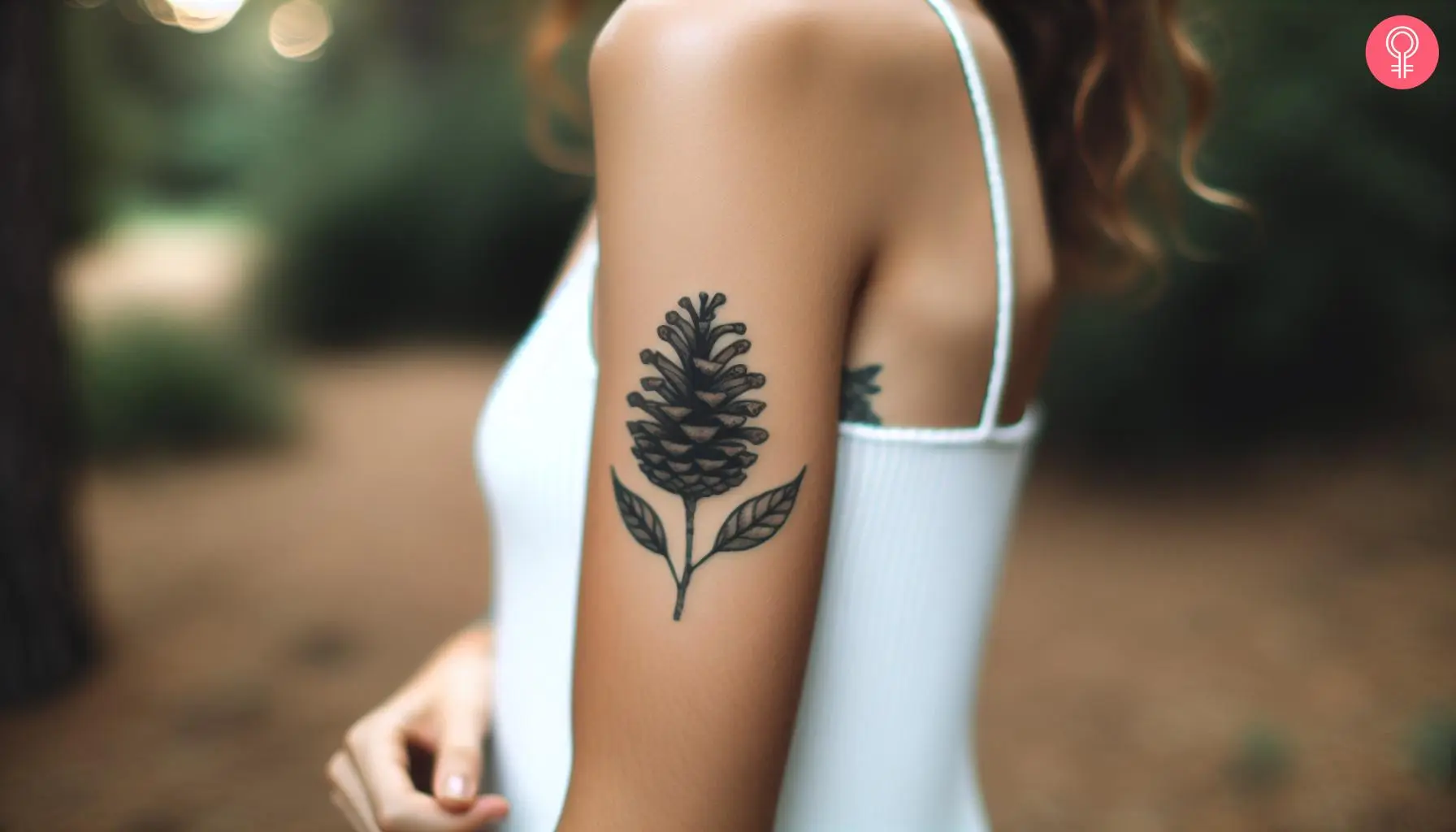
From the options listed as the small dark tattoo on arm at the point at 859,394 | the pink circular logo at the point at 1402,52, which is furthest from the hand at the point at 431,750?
the pink circular logo at the point at 1402,52

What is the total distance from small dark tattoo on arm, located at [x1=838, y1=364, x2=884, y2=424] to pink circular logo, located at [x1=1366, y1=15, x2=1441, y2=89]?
15.9ft

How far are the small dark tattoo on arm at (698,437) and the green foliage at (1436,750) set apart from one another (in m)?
4.27

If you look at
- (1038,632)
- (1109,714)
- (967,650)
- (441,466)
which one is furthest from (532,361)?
(441,466)

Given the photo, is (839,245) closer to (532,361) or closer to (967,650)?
(532,361)

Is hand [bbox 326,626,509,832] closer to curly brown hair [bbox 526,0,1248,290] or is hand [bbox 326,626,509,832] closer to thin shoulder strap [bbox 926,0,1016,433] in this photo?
thin shoulder strap [bbox 926,0,1016,433]

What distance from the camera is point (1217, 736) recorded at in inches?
166

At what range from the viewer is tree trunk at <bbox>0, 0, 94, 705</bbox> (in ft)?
11.4

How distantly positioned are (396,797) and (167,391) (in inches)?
278

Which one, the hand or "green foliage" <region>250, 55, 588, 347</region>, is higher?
"green foliage" <region>250, 55, 588, 347</region>

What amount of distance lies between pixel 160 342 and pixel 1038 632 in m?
6.10

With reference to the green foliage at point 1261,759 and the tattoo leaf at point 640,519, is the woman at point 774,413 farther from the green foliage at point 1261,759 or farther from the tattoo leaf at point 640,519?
the green foliage at point 1261,759

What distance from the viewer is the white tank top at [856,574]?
0.94 meters

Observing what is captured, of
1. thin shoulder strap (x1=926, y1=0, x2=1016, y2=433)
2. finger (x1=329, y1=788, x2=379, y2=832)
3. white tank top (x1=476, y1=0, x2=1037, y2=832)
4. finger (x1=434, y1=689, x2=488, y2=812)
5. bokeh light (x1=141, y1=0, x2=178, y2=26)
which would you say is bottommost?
finger (x1=329, y1=788, x2=379, y2=832)

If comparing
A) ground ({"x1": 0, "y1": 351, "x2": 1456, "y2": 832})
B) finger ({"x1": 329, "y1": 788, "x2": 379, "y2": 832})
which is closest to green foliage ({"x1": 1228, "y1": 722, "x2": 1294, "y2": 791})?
ground ({"x1": 0, "y1": 351, "x2": 1456, "y2": 832})
